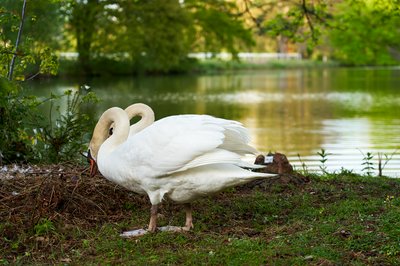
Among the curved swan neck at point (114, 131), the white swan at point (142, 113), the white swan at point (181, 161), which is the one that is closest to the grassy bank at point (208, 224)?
the white swan at point (181, 161)

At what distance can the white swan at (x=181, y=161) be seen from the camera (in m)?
6.04

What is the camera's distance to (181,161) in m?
6.04

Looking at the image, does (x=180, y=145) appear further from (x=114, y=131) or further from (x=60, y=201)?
(x=60, y=201)

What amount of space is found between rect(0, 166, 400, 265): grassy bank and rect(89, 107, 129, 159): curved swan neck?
0.52 metres

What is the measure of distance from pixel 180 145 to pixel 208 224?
3.17ft

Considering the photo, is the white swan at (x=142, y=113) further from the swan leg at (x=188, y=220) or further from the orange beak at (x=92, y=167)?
the swan leg at (x=188, y=220)

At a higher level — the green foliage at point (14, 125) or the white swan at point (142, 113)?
the white swan at point (142, 113)

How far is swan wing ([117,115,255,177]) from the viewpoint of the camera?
602 centimetres

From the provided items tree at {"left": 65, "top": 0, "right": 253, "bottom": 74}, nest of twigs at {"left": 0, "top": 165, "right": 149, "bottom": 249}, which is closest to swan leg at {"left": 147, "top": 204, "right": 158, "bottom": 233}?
A: nest of twigs at {"left": 0, "top": 165, "right": 149, "bottom": 249}

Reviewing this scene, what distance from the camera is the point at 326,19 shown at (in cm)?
1488

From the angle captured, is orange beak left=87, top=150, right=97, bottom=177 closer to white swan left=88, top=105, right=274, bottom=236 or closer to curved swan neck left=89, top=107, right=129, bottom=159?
curved swan neck left=89, top=107, right=129, bottom=159

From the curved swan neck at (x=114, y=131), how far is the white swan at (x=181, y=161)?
19cm

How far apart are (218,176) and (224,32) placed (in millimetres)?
42631

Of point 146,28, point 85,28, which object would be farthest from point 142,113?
point 85,28
